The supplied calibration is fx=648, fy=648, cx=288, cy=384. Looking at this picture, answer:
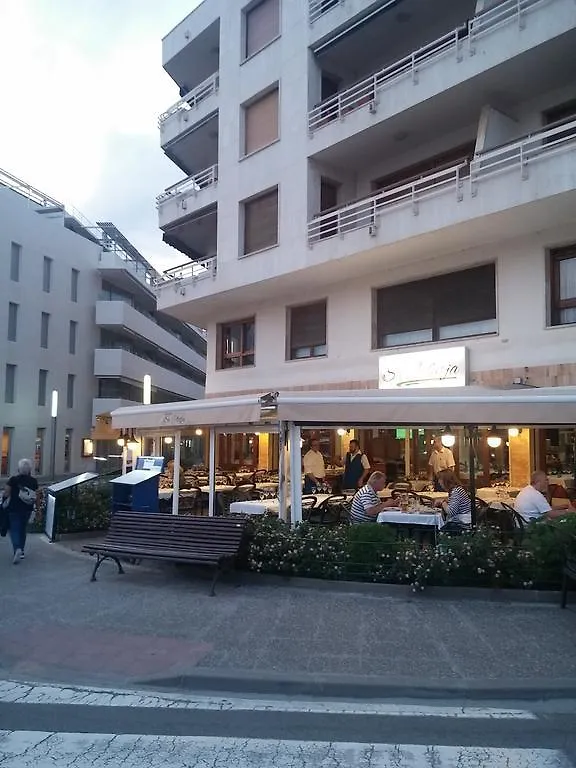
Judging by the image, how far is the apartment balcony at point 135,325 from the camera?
42.4 meters

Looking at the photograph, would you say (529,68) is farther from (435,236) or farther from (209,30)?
(209,30)

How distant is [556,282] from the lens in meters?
11.8

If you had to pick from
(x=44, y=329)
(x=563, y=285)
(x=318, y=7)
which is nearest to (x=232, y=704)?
(x=563, y=285)

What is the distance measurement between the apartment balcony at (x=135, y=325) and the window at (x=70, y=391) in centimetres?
422

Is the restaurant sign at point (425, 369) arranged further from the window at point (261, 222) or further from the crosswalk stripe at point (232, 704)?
the crosswalk stripe at point (232, 704)

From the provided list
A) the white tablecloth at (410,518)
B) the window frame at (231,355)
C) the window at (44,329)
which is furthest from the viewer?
the window at (44,329)

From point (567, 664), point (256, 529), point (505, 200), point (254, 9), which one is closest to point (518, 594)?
point (567, 664)

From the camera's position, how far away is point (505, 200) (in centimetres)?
1119

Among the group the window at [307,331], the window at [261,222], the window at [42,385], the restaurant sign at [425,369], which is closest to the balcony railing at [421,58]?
the window at [261,222]

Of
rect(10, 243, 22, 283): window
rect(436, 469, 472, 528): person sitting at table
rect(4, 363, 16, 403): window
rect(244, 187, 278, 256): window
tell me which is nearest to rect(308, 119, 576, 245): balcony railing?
rect(244, 187, 278, 256): window

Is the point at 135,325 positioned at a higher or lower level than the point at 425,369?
higher

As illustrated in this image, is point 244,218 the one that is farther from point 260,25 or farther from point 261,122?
point 260,25

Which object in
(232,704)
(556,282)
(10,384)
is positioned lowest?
(232,704)

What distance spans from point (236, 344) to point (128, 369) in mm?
26621
